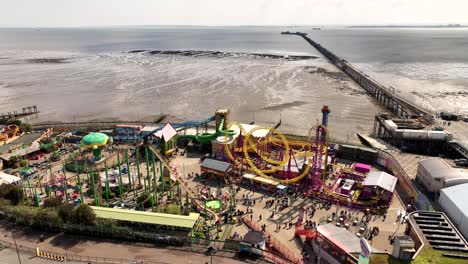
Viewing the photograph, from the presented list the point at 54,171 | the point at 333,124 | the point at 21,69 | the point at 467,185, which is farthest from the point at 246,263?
the point at 21,69

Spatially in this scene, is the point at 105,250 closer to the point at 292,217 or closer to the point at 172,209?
the point at 172,209

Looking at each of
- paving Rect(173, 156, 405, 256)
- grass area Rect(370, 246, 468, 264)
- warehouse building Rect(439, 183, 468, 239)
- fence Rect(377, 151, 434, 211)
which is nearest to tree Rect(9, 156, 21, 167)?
paving Rect(173, 156, 405, 256)

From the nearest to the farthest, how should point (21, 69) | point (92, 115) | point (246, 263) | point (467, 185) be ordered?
point (246, 263) → point (467, 185) → point (92, 115) → point (21, 69)

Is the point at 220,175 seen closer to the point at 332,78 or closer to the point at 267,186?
the point at 267,186

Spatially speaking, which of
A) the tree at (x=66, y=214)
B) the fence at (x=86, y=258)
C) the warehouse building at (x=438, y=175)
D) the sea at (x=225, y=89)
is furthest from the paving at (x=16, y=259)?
the sea at (x=225, y=89)

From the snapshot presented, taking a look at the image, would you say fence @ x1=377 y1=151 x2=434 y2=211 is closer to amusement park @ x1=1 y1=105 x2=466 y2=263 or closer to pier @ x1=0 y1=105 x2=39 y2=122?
amusement park @ x1=1 y1=105 x2=466 y2=263
